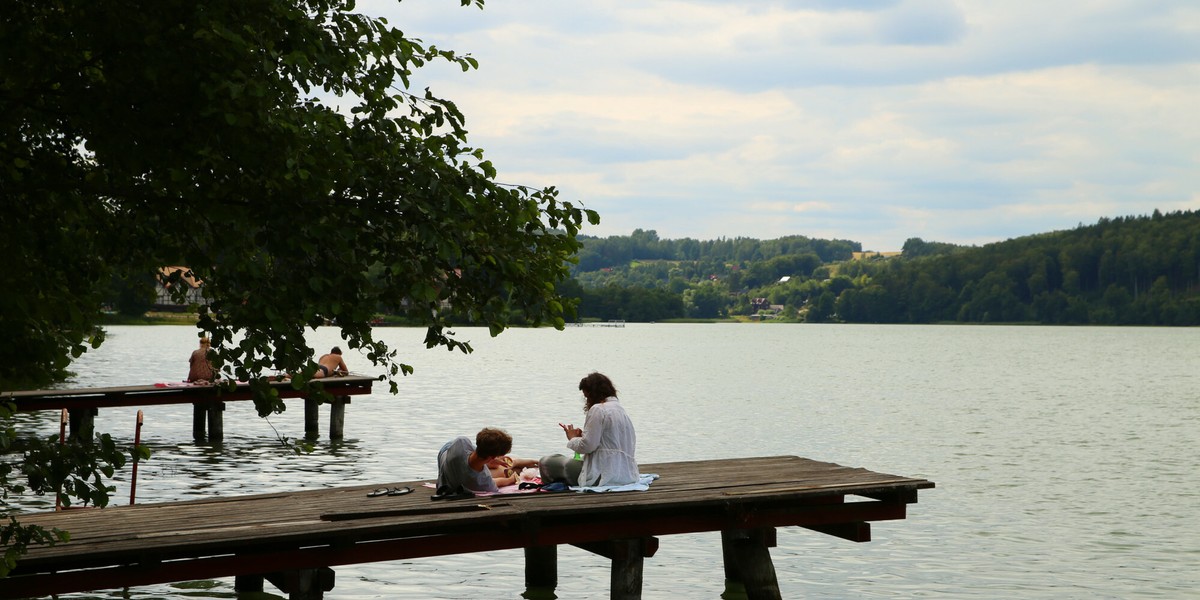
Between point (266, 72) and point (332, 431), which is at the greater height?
point (266, 72)

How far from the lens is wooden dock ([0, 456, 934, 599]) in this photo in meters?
9.83

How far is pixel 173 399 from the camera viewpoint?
93.4 ft

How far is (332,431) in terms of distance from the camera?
3130 cm

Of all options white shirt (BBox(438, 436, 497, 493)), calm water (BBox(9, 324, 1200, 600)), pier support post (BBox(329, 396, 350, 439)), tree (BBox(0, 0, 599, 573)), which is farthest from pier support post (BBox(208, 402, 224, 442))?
tree (BBox(0, 0, 599, 573))

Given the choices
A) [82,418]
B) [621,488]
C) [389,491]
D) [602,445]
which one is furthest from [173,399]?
[621,488]

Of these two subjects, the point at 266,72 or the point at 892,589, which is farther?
the point at 892,589

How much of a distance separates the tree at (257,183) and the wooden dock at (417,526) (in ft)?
8.84

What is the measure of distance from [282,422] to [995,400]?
3273cm

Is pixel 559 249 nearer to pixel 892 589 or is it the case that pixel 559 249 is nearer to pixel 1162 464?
pixel 892 589

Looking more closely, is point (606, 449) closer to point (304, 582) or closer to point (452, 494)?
point (452, 494)

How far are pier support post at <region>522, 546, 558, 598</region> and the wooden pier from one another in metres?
10.9

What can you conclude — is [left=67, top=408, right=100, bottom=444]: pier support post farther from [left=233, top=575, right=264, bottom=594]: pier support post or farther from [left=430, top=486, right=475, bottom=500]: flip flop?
[left=430, top=486, right=475, bottom=500]: flip flop

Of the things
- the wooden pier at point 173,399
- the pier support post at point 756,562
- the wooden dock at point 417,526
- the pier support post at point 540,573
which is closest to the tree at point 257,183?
the wooden dock at point 417,526

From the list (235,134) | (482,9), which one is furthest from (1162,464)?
(235,134)
